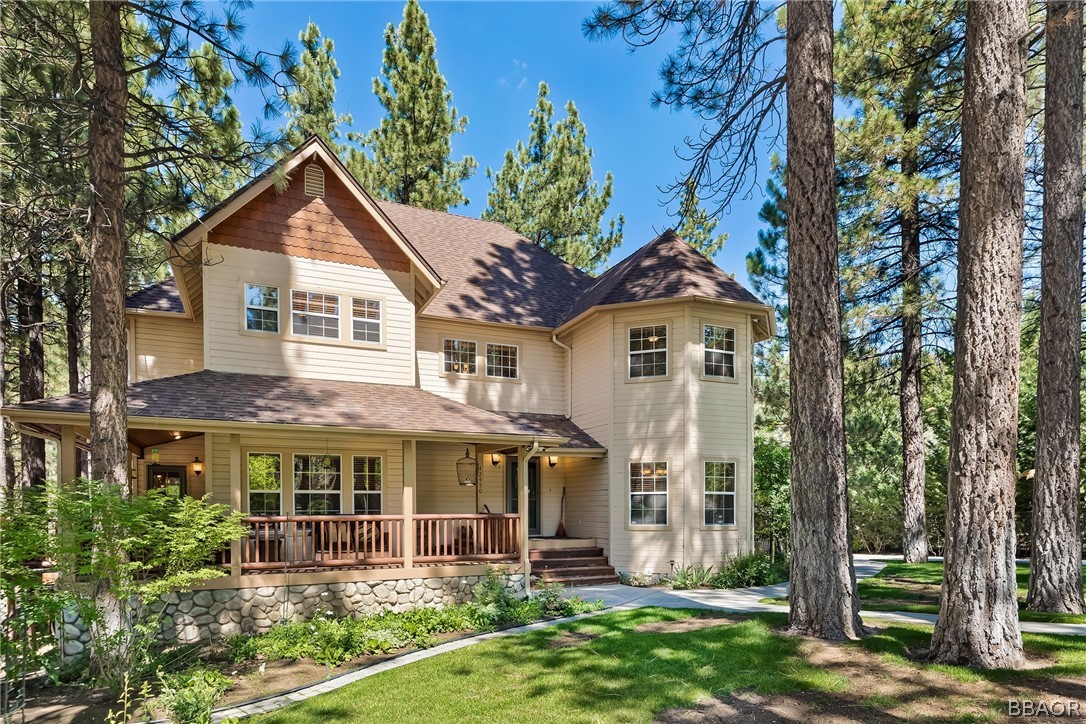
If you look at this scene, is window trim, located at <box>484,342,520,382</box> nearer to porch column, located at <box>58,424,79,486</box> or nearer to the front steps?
the front steps

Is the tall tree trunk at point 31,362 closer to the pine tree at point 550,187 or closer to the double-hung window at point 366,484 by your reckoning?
the double-hung window at point 366,484

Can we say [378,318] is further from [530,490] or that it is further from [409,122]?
[409,122]

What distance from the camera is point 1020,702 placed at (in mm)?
5023

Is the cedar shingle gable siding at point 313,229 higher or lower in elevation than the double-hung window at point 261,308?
higher

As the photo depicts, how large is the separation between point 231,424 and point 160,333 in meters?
5.44

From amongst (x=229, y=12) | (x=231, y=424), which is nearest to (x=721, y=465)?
(x=231, y=424)

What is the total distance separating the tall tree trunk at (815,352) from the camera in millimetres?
6852

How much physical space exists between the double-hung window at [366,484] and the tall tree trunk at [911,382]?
1216cm

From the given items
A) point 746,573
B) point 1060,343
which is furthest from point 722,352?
point 1060,343

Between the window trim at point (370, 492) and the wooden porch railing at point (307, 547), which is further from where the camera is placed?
the window trim at point (370, 492)

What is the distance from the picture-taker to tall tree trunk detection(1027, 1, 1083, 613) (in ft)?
27.7

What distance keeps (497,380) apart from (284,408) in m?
6.12

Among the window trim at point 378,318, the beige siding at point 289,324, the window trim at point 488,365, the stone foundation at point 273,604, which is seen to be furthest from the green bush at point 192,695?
the window trim at point 488,365

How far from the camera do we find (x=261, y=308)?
→ 11625 millimetres
